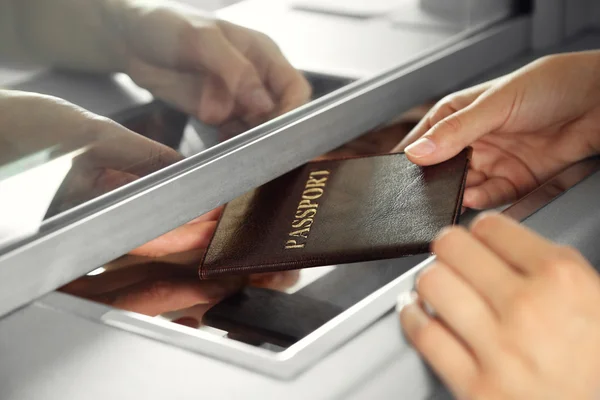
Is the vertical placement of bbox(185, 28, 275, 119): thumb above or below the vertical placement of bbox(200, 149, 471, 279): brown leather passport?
above

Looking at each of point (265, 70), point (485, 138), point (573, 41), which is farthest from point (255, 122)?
point (573, 41)

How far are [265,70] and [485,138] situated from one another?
0.27 m

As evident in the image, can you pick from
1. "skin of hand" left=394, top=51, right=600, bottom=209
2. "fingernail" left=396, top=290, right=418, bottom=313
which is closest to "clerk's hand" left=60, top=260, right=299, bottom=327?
"fingernail" left=396, top=290, right=418, bottom=313

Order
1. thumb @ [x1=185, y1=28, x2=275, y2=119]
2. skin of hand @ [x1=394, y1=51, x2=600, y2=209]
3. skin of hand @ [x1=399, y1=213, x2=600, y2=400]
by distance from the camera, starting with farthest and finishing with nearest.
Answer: skin of hand @ [x1=394, y1=51, x2=600, y2=209], thumb @ [x1=185, y1=28, x2=275, y2=119], skin of hand @ [x1=399, y1=213, x2=600, y2=400]

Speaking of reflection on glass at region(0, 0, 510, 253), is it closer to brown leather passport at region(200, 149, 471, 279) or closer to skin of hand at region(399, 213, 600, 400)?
brown leather passport at region(200, 149, 471, 279)

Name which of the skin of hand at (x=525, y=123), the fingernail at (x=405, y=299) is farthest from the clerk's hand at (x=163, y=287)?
the skin of hand at (x=525, y=123)

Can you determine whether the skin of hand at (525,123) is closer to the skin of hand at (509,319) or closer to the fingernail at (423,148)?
the fingernail at (423,148)

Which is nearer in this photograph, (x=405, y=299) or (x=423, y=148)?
(x=405, y=299)

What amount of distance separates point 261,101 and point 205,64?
0.25 ft

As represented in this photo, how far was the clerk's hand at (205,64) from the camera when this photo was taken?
2.06ft

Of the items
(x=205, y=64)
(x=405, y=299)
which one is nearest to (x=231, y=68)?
(x=205, y=64)

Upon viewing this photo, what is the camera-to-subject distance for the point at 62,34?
580 mm

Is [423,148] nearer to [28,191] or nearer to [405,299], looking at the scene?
[405,299]

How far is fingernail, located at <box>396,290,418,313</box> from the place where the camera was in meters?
0.54
